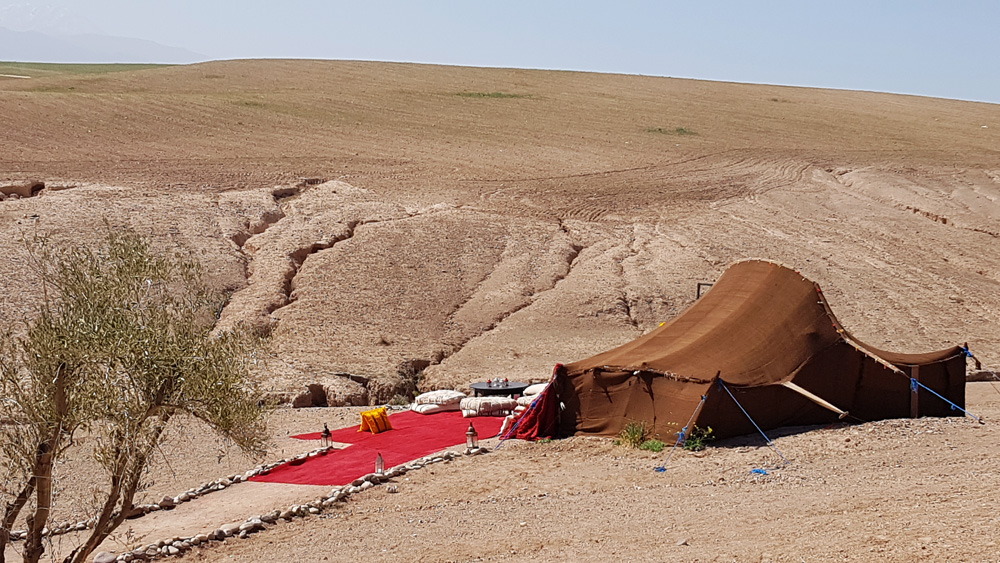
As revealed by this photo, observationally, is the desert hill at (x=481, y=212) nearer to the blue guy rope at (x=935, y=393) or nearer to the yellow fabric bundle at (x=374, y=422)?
the yellow fabric bundle at (x=374, y=422)

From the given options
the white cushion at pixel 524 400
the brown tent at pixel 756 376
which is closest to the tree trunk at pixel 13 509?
the brown tent at pixel 756 376

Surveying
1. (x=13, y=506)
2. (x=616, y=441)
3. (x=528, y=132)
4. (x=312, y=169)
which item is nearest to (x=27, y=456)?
(x=13, y=506)

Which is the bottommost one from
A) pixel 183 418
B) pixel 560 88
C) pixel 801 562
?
pixel 183 418

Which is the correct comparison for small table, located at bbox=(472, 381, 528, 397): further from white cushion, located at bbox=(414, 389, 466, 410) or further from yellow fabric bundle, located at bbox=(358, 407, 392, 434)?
yellow fabric bundle, located at bbox=(358, 407, 392, 434)

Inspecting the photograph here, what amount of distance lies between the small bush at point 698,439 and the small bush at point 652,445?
343 mm

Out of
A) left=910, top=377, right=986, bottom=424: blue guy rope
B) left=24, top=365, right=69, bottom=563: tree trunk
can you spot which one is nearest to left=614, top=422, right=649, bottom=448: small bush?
left=910, top=377, right=986, bottom=424: blue guy rope

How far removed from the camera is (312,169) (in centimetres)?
3497

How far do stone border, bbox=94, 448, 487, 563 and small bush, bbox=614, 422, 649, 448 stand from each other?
271 cm

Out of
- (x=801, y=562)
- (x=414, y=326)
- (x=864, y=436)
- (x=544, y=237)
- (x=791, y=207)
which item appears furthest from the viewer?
(x=791, y=207)

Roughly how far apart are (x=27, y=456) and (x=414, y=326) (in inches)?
556

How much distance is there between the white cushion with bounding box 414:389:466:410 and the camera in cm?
1884

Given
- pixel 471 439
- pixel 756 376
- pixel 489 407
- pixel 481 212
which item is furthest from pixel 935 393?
pixel 481 212

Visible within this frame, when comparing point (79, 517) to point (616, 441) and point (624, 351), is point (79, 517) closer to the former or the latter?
point (616, 441)

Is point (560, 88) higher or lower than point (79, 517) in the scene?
higher
